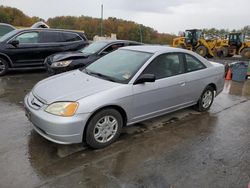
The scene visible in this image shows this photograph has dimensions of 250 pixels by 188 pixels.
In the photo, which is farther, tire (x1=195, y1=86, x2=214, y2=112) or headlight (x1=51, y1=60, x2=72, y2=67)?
headlight (x1=51, y1=60, x2=72, y2=67)

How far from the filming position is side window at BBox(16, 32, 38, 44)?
8828 millimetres

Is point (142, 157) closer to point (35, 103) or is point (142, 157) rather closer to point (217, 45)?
point (35, 103)

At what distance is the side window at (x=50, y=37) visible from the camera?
9336 millimetres

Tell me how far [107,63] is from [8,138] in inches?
84.3

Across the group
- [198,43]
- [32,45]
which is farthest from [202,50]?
[32,45]

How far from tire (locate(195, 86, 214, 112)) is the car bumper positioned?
2.99 m

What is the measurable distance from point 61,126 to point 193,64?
3145 mm

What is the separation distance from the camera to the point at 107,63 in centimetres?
486

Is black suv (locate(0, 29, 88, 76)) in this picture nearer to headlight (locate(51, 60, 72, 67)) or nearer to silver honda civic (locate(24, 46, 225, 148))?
headlight (locate(51, 60, 72, 67))

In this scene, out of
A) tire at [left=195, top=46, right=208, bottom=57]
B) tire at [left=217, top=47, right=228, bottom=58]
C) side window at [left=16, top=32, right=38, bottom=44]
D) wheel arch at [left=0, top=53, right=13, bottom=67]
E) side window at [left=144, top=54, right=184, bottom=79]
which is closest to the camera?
side window at [left=144, top=54, right=184, bottom=79]

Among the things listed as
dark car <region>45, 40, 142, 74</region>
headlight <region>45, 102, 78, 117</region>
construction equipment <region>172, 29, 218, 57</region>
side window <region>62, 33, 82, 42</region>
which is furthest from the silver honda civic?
construction equipment <region>172, 29, 218, 57</region>

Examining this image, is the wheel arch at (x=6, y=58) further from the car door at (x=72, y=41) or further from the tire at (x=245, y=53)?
the tire at (x=245, y=53)

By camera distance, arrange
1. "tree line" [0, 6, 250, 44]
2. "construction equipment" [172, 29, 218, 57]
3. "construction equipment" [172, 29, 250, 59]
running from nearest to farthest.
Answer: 1. "construction equipment" [172, 29, 250, 59]
2. "construction equipment" [172, 29, 218, 57]
3. "tree line" [0, 6, 250, 44]

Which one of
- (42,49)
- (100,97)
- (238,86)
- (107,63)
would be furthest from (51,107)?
(238,86)
